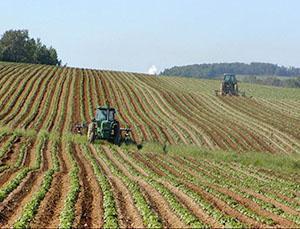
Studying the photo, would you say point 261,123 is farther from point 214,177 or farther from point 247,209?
point 247,209

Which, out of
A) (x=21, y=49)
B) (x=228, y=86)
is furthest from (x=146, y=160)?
(x=21, y=49)

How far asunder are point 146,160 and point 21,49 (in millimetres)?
81840

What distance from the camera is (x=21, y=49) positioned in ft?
329

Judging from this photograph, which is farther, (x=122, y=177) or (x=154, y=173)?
(x=154, y=173)

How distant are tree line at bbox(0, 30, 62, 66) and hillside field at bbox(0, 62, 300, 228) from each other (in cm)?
4489

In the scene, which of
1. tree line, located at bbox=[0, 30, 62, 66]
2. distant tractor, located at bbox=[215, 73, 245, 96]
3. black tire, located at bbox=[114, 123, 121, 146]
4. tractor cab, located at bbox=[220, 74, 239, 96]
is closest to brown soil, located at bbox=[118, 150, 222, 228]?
black tire, located at bbox=[114, 123, 121, 146]

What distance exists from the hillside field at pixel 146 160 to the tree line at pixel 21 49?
147ft

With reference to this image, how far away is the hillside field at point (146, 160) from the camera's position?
12258 millimetres

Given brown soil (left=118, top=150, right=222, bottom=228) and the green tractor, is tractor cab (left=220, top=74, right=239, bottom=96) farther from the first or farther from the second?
brown soil (left=118, top=150, right=222, bottom=228)

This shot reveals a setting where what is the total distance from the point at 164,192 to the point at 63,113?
2310 centimetres

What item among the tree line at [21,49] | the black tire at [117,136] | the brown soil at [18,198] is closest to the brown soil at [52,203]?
the brown soil at [18,198]

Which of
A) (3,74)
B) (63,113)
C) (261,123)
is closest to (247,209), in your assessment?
(63,113)

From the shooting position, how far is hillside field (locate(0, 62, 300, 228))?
12.3 meters

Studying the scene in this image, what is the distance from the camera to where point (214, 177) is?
18953mm
